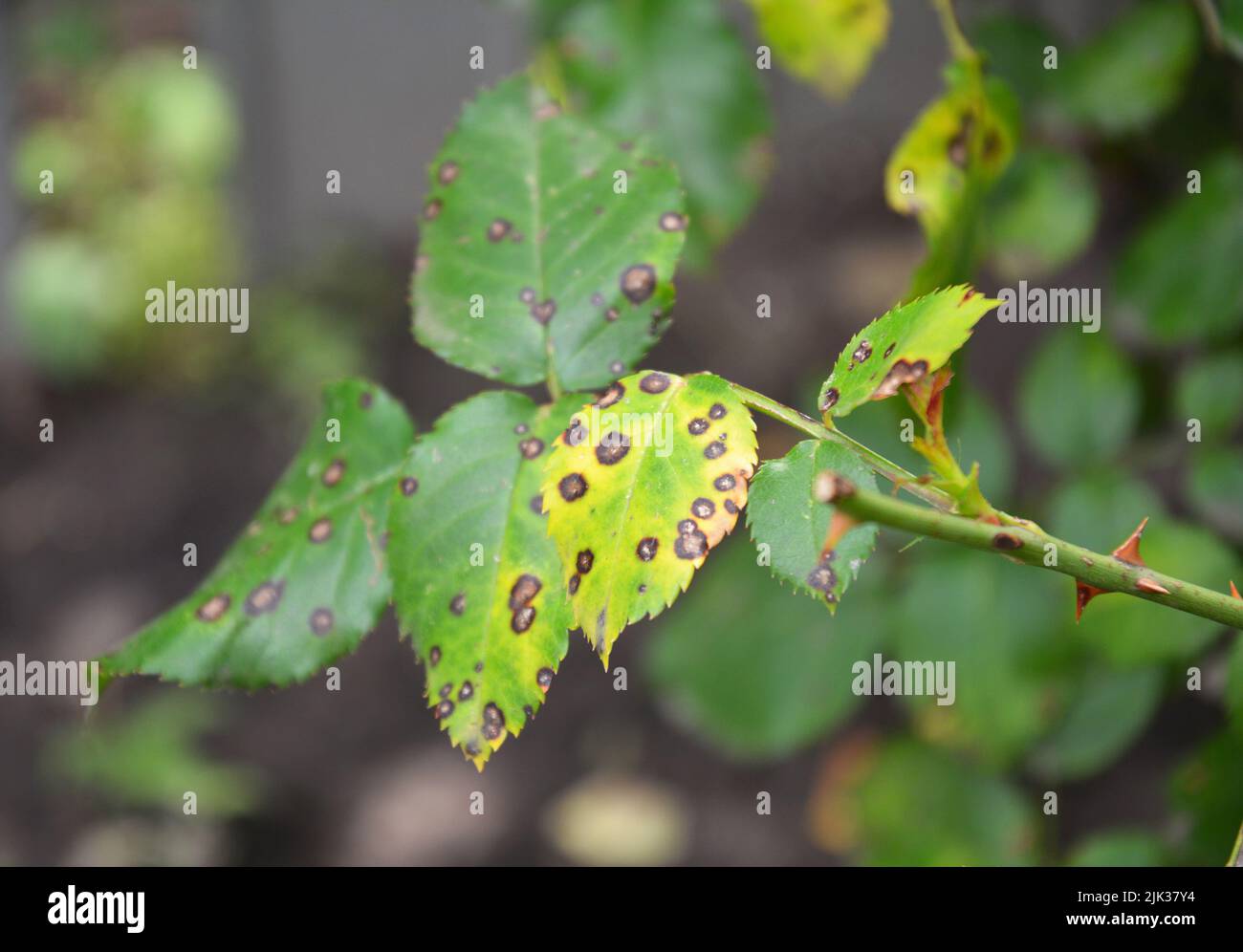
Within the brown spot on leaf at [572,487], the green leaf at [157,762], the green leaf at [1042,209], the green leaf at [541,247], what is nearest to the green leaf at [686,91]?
the green leaf at [1042,209]

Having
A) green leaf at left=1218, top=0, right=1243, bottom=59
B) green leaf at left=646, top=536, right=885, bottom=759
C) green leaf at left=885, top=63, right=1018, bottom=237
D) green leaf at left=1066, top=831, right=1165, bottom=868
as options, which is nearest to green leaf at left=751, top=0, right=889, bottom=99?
green leaf at left=885, top=63, right=1018, bottom=237

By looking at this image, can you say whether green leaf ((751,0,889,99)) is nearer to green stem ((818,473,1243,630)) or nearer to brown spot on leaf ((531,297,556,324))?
brown spot on leaf ((531,297,556,324))

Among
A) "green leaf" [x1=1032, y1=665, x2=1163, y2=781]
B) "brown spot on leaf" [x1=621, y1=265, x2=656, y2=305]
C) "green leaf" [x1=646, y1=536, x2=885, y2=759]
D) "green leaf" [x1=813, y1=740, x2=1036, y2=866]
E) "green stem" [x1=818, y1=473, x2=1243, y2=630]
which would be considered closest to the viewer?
"green stem" [x1=818, y1=473, x2=1243, y2=630]

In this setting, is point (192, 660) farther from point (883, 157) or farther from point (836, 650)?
point (883, 157)

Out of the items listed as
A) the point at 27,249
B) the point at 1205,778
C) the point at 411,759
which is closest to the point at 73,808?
the point at 411,759

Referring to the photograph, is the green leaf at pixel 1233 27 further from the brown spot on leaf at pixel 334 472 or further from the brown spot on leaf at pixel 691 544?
the brown spot on leaf at pixel 334 472

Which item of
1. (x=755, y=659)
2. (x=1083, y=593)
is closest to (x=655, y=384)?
(x=1083, y=593)

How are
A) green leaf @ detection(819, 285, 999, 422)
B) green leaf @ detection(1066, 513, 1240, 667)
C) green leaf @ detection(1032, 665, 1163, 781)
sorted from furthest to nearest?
green leaf @ detection(1032, 665, 1163, 781), green leaf @ detection(1066, 513, 1240, 667), green leaf @ detection(819, 285, 999, 422)
